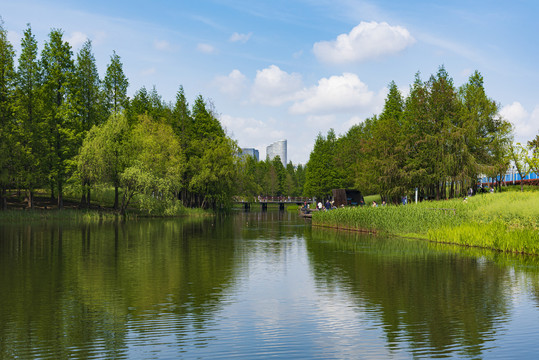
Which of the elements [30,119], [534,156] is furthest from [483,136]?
[30,119]

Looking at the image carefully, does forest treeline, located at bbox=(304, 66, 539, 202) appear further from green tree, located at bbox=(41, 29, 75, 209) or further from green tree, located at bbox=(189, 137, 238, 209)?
green tree, located at bbox=(41, 29, 75, 209)

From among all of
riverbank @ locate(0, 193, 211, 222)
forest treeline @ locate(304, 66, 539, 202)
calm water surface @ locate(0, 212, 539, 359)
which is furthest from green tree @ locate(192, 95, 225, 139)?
calm water surface @ locate(0, 212, 539, 359)

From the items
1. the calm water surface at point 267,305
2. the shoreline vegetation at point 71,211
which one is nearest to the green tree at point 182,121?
the shoreline vegetation at point 71,211

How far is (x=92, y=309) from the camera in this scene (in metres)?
14.9

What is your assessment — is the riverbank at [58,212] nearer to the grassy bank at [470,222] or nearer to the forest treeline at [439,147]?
the forest treeline at [439,147]

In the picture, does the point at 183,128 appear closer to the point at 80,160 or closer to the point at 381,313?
the point at 80,160

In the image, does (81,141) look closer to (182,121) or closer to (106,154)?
(106,154)

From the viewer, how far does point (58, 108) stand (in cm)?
6906

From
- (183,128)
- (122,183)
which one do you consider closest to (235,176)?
(183,128)

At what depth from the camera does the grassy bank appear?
95.6 feet

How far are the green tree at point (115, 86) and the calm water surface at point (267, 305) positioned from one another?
59.5 m

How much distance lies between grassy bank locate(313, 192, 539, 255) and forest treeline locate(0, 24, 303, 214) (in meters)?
35.0

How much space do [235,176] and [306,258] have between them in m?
60.0

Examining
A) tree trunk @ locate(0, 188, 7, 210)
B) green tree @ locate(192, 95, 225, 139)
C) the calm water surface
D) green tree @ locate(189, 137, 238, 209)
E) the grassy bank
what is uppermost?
green tree @ locate(192, 95, 225, 139)
